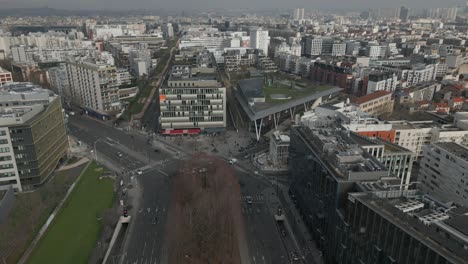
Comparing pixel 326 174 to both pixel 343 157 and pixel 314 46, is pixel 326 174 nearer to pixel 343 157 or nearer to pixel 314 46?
pixel 343 157

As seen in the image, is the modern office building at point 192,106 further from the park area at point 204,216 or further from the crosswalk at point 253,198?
the crosswalk at point 253,198

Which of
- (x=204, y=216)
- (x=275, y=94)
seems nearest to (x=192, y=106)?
(x=275, y=94)

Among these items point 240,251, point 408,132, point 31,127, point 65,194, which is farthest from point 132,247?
point 408,132

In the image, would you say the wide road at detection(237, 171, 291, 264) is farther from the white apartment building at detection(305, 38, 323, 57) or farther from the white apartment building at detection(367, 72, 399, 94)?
the white apartment building at detection(305, 38, 323, 57)

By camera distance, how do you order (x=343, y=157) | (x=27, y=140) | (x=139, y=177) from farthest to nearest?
(x=139, y=177) < (x=27, y=140) < (x=343, y=157)

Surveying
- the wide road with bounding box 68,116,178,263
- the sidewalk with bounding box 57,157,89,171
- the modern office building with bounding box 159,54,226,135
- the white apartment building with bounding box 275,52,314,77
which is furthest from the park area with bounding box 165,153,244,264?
the white apartment building with bounding box 275,52,314,77

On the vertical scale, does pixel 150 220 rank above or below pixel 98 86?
below

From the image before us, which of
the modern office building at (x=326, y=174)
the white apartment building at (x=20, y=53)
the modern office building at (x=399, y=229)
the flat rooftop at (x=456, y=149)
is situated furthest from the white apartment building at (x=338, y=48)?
the modern office building at (x=399, y=229)
